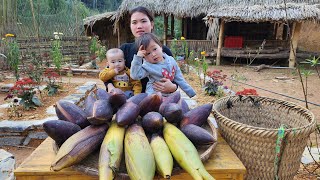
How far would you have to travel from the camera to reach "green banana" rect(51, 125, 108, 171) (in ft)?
3.29

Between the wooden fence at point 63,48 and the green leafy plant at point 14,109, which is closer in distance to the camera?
the green leafy plant at point 14,109

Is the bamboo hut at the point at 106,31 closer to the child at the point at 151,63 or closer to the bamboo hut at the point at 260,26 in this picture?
the bamboo hut at the point at 260,26

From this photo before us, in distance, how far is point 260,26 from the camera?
1316 centimetres

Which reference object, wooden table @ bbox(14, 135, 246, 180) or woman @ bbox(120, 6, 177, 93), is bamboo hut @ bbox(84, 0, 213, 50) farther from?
wooden table @ bbox(14, 135, 246, 180)

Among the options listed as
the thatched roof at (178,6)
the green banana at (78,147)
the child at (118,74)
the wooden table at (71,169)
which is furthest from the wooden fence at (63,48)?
the green banana at (78,147)

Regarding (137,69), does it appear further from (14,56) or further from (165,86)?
(14,56)

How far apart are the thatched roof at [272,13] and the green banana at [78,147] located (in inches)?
379

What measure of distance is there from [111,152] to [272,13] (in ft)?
33.5

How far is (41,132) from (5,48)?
544 centimetres

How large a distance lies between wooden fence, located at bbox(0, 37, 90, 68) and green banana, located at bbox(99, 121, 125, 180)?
8.13 meters

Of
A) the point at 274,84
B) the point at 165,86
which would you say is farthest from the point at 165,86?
the point at 274,84

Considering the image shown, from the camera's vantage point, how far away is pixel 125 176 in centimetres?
99

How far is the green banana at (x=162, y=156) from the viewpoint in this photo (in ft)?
3.15

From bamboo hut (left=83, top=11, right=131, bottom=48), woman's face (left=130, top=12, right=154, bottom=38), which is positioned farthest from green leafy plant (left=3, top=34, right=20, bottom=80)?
bamboo hut (left=83, top=11, right=131, bottom=48)
